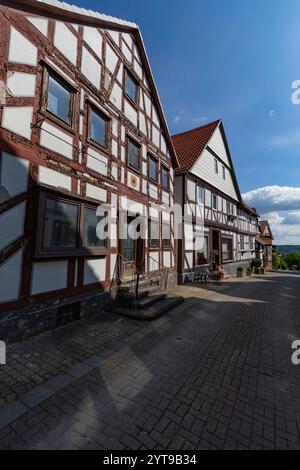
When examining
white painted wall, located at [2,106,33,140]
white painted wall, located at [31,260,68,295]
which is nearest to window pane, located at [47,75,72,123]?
white painted wall, located at [2,106,33,140]

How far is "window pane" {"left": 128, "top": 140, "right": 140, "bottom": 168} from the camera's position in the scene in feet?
27.9

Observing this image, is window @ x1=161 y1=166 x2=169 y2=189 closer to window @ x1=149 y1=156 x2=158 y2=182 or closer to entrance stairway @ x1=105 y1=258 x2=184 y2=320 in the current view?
window @ x1=149 y1=156 x2=158 y2=182

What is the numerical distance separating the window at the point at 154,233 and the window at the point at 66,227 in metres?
3.12

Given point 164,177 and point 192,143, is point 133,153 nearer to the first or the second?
point 164,177

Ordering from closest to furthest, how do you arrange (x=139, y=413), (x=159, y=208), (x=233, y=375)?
1. (x=139, y=413)
2. (x=233, y=375)
3. (x=159, y=208)

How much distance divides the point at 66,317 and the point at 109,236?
2.69 m

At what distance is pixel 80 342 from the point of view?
4.59 meters

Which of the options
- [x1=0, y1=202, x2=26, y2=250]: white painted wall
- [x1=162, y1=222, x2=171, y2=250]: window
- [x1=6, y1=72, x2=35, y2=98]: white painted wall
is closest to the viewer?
[x1=0, y1=202, x2=26, y2=250]: white painted wall

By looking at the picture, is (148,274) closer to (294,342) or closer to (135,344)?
(135,344)

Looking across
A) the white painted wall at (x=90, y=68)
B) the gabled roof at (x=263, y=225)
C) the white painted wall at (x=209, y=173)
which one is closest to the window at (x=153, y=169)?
the white painted wall at (x=209, y=173)

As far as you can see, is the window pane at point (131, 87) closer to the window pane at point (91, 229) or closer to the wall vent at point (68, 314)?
the window pane at point (91, 229)

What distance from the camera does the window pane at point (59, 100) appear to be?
5400 millimetres

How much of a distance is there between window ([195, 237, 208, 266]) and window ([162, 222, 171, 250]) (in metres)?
3.21

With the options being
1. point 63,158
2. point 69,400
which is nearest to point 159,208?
point 63,158
